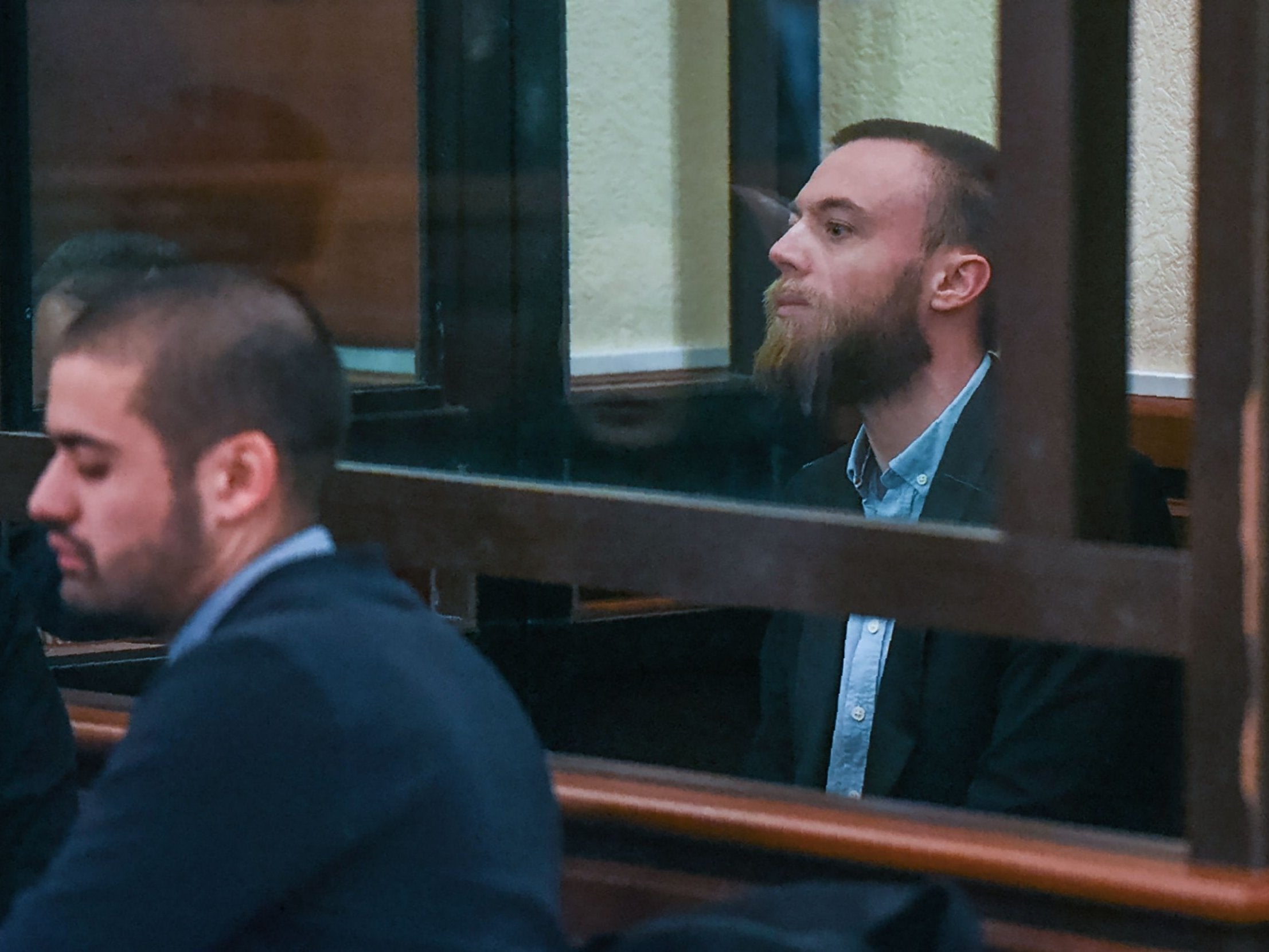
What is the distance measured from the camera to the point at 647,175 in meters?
3.07

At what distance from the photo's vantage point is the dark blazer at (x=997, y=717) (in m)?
2.00

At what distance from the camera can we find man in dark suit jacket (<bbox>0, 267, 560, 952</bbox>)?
1.22m

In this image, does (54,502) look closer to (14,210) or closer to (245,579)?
(245,579)

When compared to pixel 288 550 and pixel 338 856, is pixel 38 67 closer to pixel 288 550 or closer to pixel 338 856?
pixel 288 550

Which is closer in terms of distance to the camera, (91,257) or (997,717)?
(997,717)

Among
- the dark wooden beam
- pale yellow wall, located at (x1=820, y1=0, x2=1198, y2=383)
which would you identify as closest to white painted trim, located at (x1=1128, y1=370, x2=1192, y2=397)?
pale yellow wall, located at (x1=820, y1=0, x2=1198, y2=383)

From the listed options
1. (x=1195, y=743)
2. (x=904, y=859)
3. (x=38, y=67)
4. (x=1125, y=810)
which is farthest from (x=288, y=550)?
(x=38, y=67)

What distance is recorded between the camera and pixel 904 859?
1.60 m

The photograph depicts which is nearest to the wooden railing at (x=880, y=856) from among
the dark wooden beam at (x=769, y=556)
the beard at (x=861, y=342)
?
the dark wooden beam at (x=769, y=556)

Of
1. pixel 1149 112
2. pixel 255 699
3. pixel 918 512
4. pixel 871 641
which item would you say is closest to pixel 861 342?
pixel 918 512

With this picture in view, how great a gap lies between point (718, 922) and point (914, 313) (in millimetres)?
1295

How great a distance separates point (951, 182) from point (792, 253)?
0.22 meters

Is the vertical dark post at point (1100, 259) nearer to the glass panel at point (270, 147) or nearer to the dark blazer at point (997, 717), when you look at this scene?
the dark blazer at point (997, 717)

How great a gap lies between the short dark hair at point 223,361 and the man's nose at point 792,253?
3.08 ft
